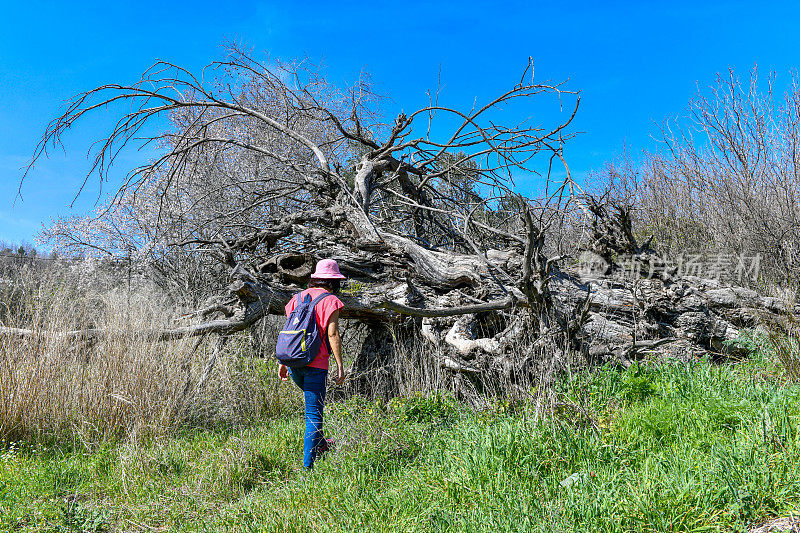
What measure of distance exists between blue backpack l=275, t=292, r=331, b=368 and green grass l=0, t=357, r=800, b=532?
0.73 metres

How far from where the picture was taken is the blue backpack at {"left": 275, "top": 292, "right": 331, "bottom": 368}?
461 centimetres

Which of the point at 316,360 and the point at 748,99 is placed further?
the point at 748,99

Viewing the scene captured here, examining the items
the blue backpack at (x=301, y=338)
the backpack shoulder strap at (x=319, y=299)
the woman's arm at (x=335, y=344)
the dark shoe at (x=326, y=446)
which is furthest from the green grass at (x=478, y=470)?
the backpack shoulder strap at (x=319, y=299)

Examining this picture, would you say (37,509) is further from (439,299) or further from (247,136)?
(247,136)

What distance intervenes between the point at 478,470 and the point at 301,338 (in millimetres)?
2100

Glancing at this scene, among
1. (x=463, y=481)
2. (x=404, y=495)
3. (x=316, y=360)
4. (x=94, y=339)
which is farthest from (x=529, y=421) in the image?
(x=94, y=339)

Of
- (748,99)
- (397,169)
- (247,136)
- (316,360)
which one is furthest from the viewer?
(247,136)

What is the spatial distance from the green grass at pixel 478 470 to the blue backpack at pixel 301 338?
733mm

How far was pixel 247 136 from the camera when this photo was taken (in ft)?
42.7

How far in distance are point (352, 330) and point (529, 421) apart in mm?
4892

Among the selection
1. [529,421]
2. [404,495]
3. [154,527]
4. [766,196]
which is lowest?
[154,527]

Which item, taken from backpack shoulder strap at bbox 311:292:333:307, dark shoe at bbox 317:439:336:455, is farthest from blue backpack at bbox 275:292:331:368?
dark shoe at bbox 317:439:336:455

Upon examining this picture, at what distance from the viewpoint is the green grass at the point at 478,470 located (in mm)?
2639

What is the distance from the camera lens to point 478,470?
3.21 metres
